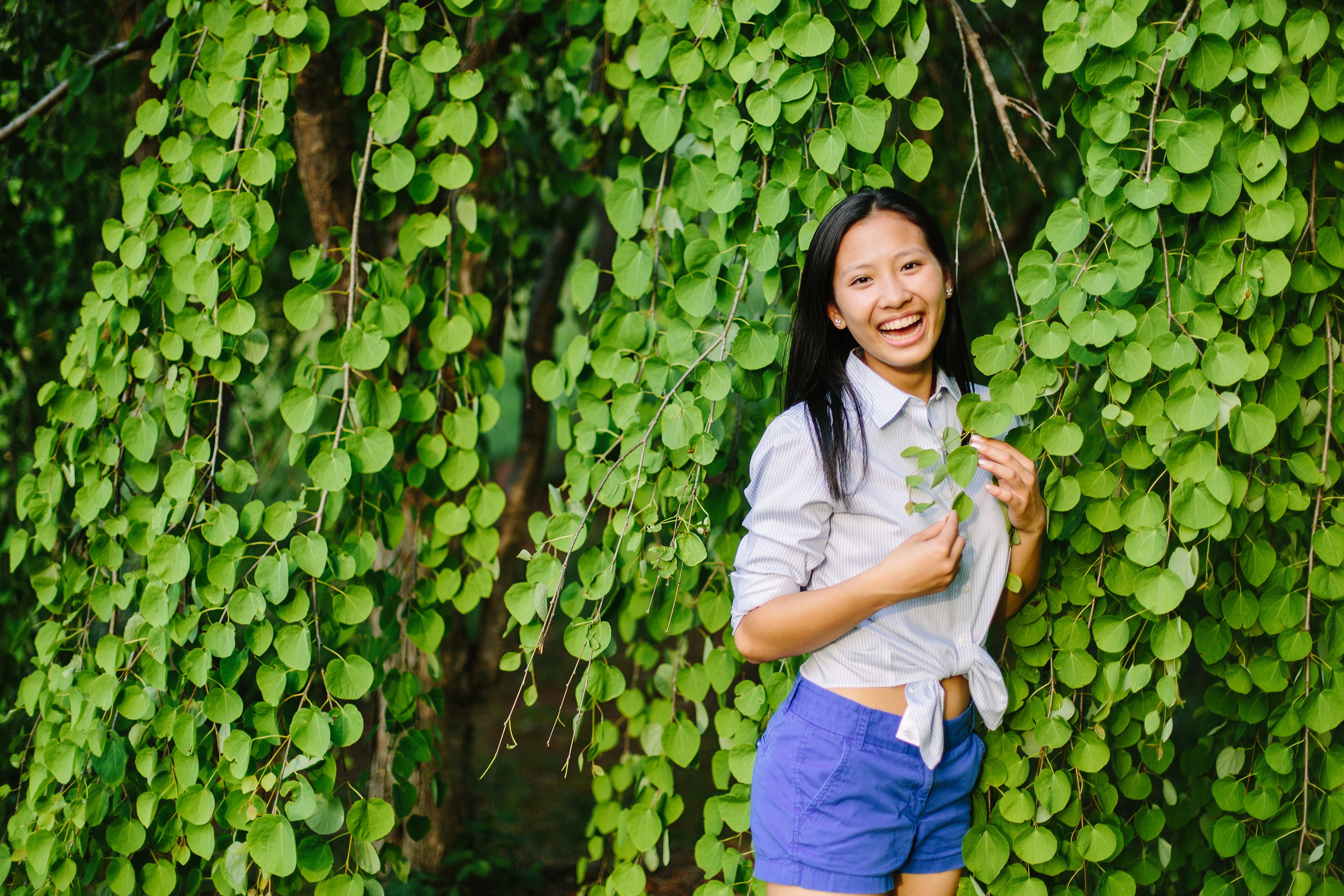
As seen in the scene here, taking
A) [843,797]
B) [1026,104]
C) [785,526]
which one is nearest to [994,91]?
[1026,104]

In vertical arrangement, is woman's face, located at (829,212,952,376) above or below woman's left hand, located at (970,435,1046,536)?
above

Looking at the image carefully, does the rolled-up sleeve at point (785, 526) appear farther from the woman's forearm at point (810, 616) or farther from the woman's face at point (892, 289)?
the woman's face at point (892, 289)

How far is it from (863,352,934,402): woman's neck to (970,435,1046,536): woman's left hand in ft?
0.42

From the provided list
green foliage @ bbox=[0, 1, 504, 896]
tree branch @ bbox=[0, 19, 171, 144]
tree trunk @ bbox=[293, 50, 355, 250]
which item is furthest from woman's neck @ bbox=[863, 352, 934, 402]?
tree branch @ bbox=[0, 19, 171, 144]

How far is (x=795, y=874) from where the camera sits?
1.07 m

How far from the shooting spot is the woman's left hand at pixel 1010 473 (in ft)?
3.48

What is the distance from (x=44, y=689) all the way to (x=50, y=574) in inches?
8.3

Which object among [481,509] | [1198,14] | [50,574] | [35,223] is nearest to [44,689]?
[50,574]

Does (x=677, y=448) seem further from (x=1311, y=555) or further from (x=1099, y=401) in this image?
(x=1311, y=555)

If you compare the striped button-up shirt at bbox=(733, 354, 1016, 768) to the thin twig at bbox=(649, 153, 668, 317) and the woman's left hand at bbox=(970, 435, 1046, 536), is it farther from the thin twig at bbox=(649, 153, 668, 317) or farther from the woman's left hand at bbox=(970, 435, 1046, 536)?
the thin twig at bbox=(649, 153, 668, 317)

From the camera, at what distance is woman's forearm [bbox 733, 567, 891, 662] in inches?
40.0

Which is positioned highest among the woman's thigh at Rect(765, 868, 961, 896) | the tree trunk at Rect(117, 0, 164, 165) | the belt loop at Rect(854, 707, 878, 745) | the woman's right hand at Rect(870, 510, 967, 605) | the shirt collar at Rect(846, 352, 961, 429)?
the tree trunk at Rect(117, 0, 164, 165)

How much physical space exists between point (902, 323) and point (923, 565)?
294mm

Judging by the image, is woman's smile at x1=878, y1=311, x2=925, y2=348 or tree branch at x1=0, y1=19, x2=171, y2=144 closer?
woman's smile at x1=878, y1=311, x2=925, y2=348
